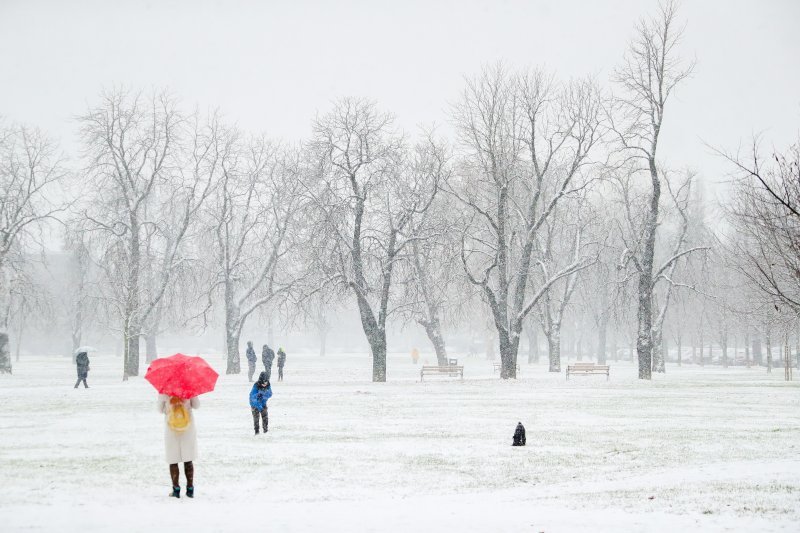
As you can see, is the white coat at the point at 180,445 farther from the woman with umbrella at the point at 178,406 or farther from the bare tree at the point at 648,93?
the bare tree at the point at 648,93

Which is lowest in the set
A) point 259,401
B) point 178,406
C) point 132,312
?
point 259,401

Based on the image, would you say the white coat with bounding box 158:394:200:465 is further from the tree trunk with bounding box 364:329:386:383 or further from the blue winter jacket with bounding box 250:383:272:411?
the tree trunk with bounding box 364:329:386:383

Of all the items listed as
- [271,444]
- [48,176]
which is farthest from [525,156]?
[271,444]

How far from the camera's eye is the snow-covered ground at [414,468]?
29.7ft

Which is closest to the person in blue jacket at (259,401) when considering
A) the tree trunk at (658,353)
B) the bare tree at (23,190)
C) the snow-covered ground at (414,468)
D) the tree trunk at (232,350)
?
the snow-covered ground at (414,468)

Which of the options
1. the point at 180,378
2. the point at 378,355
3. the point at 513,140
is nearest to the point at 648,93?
the point at 513,140

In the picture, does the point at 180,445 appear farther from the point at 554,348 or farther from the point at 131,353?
the point at 554,348

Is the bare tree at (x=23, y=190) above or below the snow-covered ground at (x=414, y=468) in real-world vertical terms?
above

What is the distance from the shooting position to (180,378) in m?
10.4

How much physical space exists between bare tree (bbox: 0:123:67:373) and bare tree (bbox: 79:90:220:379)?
2540 mm

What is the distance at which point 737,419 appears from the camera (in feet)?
63.4

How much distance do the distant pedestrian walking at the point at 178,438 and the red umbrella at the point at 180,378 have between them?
163mm

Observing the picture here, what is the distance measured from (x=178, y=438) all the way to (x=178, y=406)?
1.44 feet

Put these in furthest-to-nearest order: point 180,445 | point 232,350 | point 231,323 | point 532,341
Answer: point 532,341 → point 232,350 → point 231,323 → point 180,445
